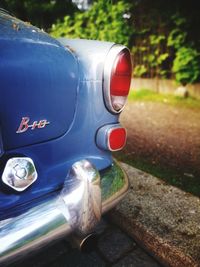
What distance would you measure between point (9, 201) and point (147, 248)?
91 cm

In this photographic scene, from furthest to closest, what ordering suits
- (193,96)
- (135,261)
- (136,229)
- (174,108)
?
(193,96), (174,108), (136,229), (135,261)

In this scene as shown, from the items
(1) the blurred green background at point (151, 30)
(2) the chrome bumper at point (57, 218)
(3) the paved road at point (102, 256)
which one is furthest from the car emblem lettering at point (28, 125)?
(1) the blurred green background at point (151, 30)

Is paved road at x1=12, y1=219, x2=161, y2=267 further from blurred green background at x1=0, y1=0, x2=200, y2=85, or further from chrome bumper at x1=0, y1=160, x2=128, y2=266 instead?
blurred green background at x1=0, y1=0, x2=200, y2=85

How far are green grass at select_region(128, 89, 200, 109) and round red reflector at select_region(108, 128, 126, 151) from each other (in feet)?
10.6

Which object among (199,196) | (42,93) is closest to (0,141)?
(42,93)

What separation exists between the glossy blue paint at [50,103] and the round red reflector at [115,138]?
0.05 metres

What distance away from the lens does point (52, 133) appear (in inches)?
53.7

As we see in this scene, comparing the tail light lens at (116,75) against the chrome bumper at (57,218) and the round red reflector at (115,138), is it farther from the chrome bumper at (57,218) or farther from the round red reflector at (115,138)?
the chrome bumper at (57,218)

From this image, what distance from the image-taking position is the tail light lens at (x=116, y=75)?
4.77 ft

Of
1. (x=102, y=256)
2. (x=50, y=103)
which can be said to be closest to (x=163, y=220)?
(x=102, y=256)

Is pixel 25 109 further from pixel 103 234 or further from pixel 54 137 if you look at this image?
pixel 103 234

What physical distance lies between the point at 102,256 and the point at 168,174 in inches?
40.9

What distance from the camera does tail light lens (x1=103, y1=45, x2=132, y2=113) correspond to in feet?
4.77

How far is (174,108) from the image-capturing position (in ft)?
15.1
